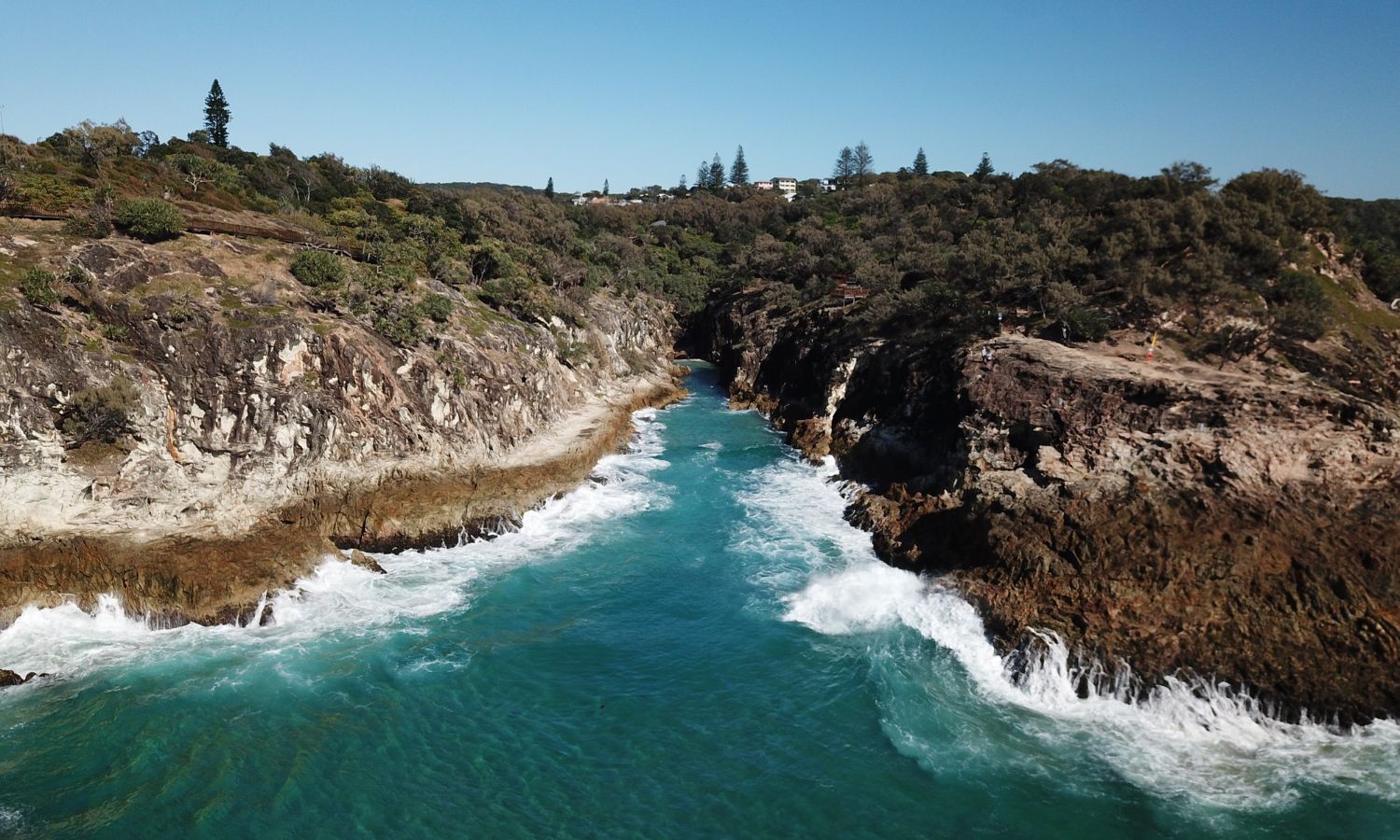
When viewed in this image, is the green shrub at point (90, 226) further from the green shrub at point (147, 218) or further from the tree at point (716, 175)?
the tree at point (716, 175)

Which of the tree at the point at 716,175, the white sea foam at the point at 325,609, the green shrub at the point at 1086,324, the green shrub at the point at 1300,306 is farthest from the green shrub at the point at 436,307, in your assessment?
the tree at the point at 716,175

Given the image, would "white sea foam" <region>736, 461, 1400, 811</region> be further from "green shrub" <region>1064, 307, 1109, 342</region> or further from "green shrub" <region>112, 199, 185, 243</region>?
"green shrub" <region>112, 199, 185, 243</region>

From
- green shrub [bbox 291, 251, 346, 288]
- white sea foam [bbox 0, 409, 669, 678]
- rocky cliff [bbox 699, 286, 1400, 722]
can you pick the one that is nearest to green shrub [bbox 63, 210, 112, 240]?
green shrub [bbox 291, 251, 346, 288]

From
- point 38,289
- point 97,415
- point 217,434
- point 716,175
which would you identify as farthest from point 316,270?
point 716,175

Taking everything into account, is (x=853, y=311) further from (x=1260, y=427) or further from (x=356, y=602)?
(x=356, y=602)

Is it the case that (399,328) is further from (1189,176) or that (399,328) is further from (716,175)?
(716,175)

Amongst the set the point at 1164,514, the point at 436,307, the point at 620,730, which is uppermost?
the point at 436,307
